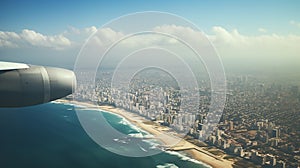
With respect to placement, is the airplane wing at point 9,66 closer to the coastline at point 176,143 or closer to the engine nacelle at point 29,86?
the engine nacelle at point 29,86

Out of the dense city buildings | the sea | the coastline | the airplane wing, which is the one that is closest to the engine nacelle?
the airplane wing

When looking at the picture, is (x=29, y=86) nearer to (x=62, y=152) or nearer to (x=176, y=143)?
(x=62, y=152)

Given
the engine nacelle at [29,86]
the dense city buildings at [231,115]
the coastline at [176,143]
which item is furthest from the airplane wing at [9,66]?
the coastline at [176,143]

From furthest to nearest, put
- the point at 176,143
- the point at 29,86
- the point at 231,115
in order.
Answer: the point at 231,115 → the point at 176,143 → the point at 29,86

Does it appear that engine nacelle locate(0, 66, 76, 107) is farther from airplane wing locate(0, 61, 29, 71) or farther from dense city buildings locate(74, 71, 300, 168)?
dense city buildings locate(74, 71, 300, 168)

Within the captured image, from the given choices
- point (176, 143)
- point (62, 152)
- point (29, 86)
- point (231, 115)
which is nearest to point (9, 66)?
point (29, 86)

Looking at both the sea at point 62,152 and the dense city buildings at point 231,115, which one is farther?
the dense city buildings at point 231,115

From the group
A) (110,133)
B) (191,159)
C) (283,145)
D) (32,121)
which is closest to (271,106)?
(283,145)
